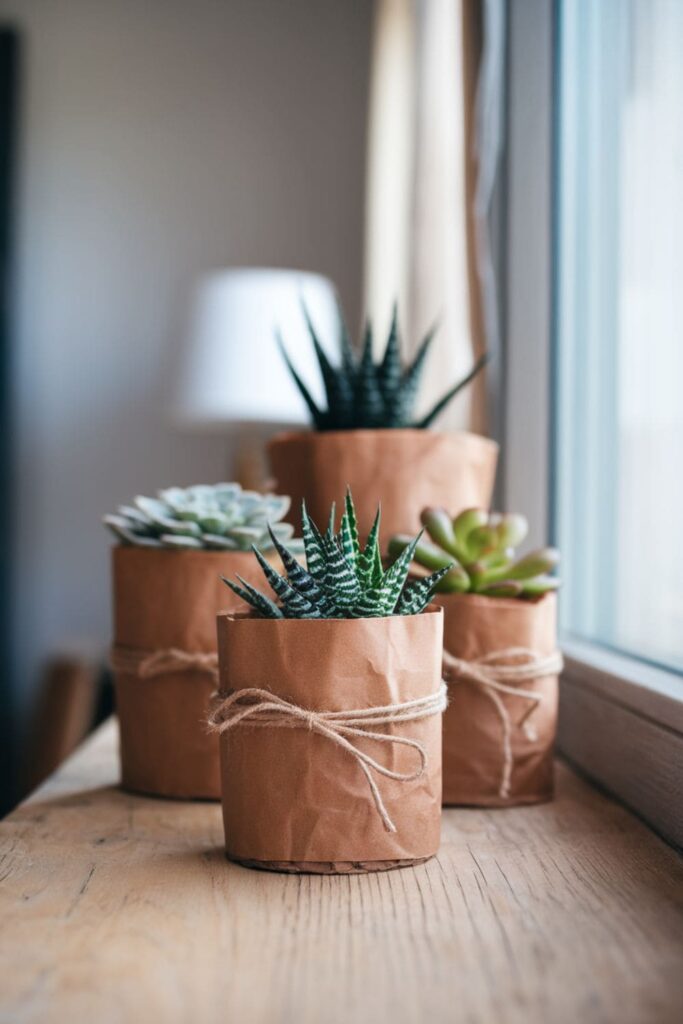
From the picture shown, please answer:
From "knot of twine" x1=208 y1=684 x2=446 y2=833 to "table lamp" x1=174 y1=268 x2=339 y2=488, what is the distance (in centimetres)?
147

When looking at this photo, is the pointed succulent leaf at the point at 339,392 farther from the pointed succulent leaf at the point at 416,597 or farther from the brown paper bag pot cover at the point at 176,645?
the pointed succulent leaf at the point at 416,597

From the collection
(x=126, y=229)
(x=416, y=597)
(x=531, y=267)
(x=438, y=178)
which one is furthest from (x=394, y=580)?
(x=126, y=229)

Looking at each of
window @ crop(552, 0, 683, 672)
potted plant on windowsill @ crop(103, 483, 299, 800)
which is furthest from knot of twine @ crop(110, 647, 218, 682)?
window @ crop(552, 0, 683, 672)

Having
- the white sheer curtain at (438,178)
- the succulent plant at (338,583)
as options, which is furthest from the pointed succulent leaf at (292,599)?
the white sheer curtain at (438,178)

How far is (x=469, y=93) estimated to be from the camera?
132cm

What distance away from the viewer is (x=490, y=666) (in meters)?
Result: 0.79

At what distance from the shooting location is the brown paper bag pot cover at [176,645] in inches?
32.3

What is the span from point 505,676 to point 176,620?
26 centimetres

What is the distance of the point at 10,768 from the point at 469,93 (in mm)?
2038

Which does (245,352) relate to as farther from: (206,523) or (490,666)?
(490,666)

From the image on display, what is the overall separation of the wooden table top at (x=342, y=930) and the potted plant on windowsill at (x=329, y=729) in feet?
0.07

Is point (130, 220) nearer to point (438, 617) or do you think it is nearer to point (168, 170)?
point (168, 170)

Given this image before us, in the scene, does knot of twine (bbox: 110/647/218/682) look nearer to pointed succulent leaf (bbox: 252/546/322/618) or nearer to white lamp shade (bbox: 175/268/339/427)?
pointed succulent leaf (bbox: 252/546/322/618)

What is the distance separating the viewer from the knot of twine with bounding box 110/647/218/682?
82 centimetres
